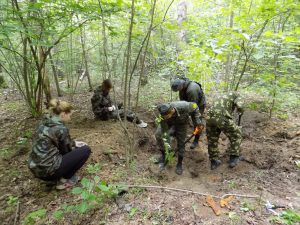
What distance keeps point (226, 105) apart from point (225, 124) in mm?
379

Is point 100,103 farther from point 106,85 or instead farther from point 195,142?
point 195,142

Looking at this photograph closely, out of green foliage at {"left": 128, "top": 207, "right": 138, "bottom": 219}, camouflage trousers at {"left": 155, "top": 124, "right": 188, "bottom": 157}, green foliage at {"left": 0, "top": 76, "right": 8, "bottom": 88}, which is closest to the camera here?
green foliage at {"left": 128, "top": 207, "right": 138, "bottom": 219}

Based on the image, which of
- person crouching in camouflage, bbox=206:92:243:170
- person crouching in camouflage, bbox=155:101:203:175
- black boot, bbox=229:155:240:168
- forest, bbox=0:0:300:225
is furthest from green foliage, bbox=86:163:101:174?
black boot, bbox=229:155:240:168

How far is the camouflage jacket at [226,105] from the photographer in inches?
168

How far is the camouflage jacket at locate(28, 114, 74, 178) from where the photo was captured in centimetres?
319

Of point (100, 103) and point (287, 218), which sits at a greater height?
point (100, 103)

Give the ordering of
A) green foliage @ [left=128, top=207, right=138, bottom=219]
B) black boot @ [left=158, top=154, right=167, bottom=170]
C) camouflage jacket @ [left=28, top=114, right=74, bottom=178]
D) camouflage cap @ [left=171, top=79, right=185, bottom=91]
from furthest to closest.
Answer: camouflage cap @ [left=171, top=79, right=185, bottom=91]
black boot @ [left=158, top=154, right=167, bottom=170]
camouflage jacket @ [left=28, top=114, right=74, bottom=178]
green foliage @ [left=128, top=207, right=138, bottom=219]

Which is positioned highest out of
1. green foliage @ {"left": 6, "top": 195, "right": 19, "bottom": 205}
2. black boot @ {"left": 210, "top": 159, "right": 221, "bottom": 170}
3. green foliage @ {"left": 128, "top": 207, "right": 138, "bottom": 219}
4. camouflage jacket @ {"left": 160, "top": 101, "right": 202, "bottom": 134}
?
camouflage jacket @ {"left": 160, "top": 101, "right": 202, "bottom": 134}

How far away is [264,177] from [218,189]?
2.99ft

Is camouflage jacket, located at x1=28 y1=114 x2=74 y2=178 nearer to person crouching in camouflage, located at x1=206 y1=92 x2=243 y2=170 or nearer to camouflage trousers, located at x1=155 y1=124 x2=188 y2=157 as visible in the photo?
camouflage trousers, located at x1=155 y1=124 x2=188 y2=157

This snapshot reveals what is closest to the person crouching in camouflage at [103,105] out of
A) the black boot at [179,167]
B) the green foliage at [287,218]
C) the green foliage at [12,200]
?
the black boot at [179,167]

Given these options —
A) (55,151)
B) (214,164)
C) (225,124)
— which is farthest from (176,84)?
(55,151)

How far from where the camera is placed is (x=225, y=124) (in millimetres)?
4273

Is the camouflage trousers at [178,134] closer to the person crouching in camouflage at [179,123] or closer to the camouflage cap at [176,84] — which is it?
the person crouching in camouflage at [179,123]
